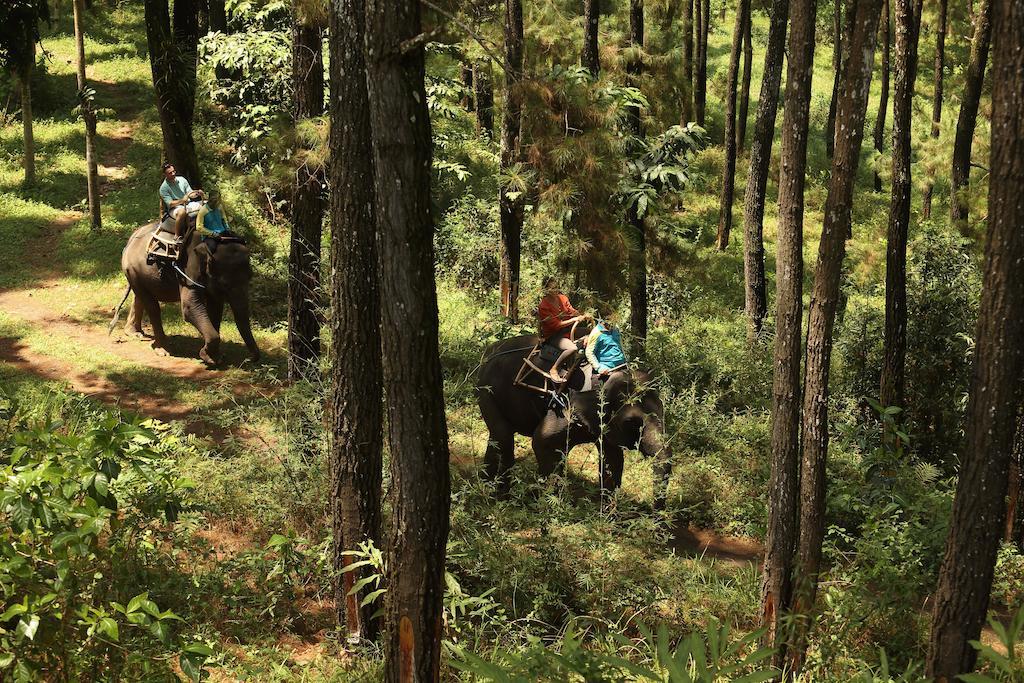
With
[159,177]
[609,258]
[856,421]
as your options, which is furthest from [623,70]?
[159,177]

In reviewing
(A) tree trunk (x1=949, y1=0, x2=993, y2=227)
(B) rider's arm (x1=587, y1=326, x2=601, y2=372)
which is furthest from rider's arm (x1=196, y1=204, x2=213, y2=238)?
(A) tree trunk (x1=949, y1=0, x2=993, y2=227)

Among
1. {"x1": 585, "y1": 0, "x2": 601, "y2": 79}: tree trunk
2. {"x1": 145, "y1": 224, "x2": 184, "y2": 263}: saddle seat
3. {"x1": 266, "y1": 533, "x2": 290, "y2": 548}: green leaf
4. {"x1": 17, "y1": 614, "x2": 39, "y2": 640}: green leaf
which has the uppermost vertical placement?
{"x1": 585, "y1": 0, "x2": 601, "y2": 79}: tree trunk

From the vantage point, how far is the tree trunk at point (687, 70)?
3003cm

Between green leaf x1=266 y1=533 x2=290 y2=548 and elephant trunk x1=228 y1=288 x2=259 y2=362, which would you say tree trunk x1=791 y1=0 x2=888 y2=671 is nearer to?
green leaf x1=266 y1=533 x2=290 y2=548

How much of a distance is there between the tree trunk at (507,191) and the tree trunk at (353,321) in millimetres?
7604

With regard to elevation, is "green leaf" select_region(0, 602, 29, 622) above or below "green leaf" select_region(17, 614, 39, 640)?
above

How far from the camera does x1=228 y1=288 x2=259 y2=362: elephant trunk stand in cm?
1503

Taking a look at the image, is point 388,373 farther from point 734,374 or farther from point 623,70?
point 623,70

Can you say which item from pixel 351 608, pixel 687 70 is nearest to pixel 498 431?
pixel 351 608

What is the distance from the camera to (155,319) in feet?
51.1

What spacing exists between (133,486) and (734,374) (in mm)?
10161

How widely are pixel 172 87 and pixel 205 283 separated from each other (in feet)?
15.0

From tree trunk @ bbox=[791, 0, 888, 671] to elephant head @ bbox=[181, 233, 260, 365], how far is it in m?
9.66

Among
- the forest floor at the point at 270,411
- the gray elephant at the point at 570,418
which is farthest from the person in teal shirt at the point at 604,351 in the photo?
the forest floor at the point at 270,411
